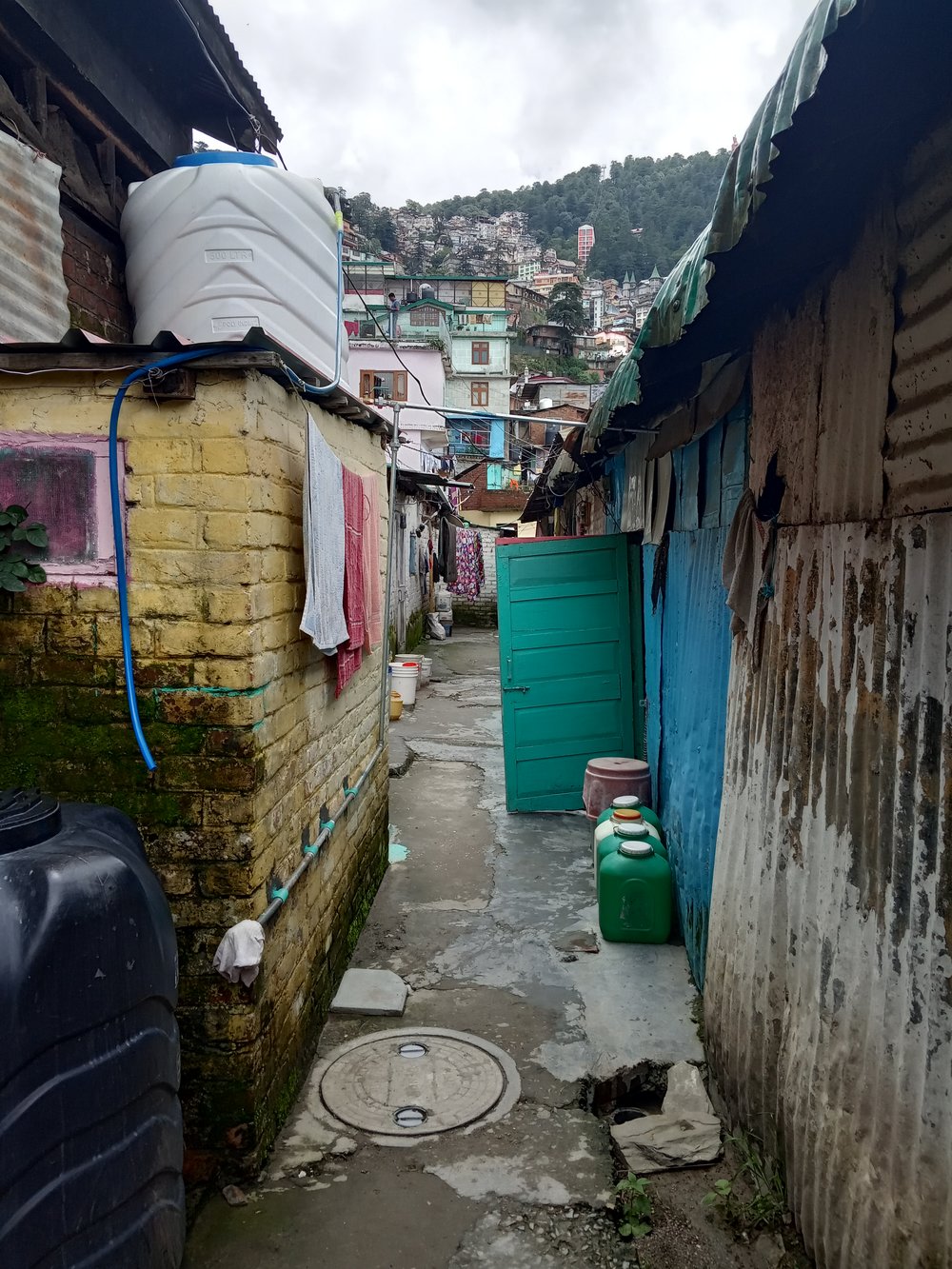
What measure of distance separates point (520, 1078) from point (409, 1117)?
558 millimetres

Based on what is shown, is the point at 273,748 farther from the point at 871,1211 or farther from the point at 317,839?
the point at 871,1211

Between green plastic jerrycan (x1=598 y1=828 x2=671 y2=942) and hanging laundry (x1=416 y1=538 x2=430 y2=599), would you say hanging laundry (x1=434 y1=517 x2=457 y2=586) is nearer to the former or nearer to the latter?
hanging laundry (x1=416 y1=538 x2=430 y2=599)

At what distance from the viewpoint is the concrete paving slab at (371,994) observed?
14.3 ft

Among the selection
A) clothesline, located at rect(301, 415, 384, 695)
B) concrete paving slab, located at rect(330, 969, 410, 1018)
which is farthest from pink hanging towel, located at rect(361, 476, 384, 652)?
concrete paving slab, located at rect(330, 969, 410, 1018)

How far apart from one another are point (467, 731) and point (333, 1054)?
7006 mm

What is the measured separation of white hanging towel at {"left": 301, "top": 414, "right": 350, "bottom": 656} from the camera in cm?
344

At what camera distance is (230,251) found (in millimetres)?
4195

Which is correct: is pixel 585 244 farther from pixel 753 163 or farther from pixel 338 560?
pixel 753 163

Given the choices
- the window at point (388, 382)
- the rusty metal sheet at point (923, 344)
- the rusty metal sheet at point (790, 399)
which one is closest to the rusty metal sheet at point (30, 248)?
the rusty metal sheet at point (790, 399)

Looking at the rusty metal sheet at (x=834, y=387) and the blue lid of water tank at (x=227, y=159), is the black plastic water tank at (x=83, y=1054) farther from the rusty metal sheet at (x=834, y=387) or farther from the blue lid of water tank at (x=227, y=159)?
the blue lid of water tank at (x=227, y=159)

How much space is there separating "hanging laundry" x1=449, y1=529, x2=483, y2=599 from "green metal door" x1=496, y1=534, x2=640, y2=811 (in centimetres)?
1601

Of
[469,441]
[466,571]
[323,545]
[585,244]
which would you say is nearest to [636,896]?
[323,545]

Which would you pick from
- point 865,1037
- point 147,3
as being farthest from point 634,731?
point 147,3

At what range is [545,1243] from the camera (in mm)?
2900
